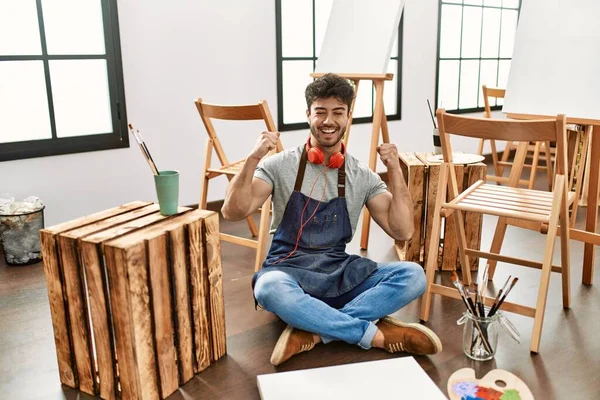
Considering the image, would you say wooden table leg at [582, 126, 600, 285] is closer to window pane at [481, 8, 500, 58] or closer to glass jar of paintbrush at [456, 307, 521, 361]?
glass jar of paintbrush at [456, 307, 521, 361]

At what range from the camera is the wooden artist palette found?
1640 mm

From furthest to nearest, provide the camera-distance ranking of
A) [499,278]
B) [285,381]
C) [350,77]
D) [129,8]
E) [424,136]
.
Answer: [424,136] → [129,8] → [350,77] → [499,278] → [285,381]

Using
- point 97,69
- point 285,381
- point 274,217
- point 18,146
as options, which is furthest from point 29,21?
point 285,381

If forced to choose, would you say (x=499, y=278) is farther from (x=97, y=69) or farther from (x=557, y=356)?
(x=97, y=69)

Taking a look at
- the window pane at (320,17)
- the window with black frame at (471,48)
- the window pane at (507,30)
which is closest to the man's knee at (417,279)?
the window pane at (320,17)

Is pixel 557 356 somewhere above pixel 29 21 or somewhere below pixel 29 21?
below

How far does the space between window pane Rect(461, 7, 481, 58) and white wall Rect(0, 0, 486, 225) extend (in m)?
2.38

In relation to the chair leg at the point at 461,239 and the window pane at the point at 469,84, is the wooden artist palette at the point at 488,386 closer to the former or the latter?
the chair leg at the point at 461,239

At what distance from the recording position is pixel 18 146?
297cm

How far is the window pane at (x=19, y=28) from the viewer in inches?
113

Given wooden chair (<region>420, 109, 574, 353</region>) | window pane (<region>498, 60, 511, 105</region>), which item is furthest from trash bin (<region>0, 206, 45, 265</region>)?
window pane (<region>498, 60, 511, 105</region>)

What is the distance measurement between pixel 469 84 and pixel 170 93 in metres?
3.38

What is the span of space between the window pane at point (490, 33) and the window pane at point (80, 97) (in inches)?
157

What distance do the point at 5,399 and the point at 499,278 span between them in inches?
82.6
